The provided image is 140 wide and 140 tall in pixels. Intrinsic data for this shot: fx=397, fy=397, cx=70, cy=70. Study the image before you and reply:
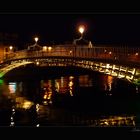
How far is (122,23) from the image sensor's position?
367 centimetres

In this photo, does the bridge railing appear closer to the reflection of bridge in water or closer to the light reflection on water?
the reflection of bridge in water

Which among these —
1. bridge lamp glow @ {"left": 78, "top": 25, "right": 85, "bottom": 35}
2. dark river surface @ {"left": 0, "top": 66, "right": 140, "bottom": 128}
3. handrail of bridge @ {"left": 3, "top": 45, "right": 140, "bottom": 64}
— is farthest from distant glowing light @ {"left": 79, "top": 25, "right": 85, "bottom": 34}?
dark river surface @ {"left": 0, "top": 66, "right": 140, "bottom": 128}

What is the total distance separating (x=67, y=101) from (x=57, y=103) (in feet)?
1.31

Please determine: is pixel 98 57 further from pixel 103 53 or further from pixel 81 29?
pixel 81 29

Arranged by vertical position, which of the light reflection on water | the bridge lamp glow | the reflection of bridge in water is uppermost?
the bridge lamp glow

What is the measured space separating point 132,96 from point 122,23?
13.0 ft

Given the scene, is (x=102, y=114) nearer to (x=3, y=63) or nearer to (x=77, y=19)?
(x=3, y=63)

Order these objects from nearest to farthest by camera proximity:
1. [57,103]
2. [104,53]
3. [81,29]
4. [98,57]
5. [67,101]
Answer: [81,29], [104,53], [98,57], [57,103], [67,101]

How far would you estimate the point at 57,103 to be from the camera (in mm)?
8102

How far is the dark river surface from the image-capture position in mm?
5541

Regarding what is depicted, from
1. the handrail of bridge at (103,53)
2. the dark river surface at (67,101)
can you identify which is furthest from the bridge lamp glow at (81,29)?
the dark river surface at (67,101)

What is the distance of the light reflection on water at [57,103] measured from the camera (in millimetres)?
5486

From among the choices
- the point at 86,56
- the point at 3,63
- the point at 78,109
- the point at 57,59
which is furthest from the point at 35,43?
the point at 78,109

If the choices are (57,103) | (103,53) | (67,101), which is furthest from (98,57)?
(67,101)
